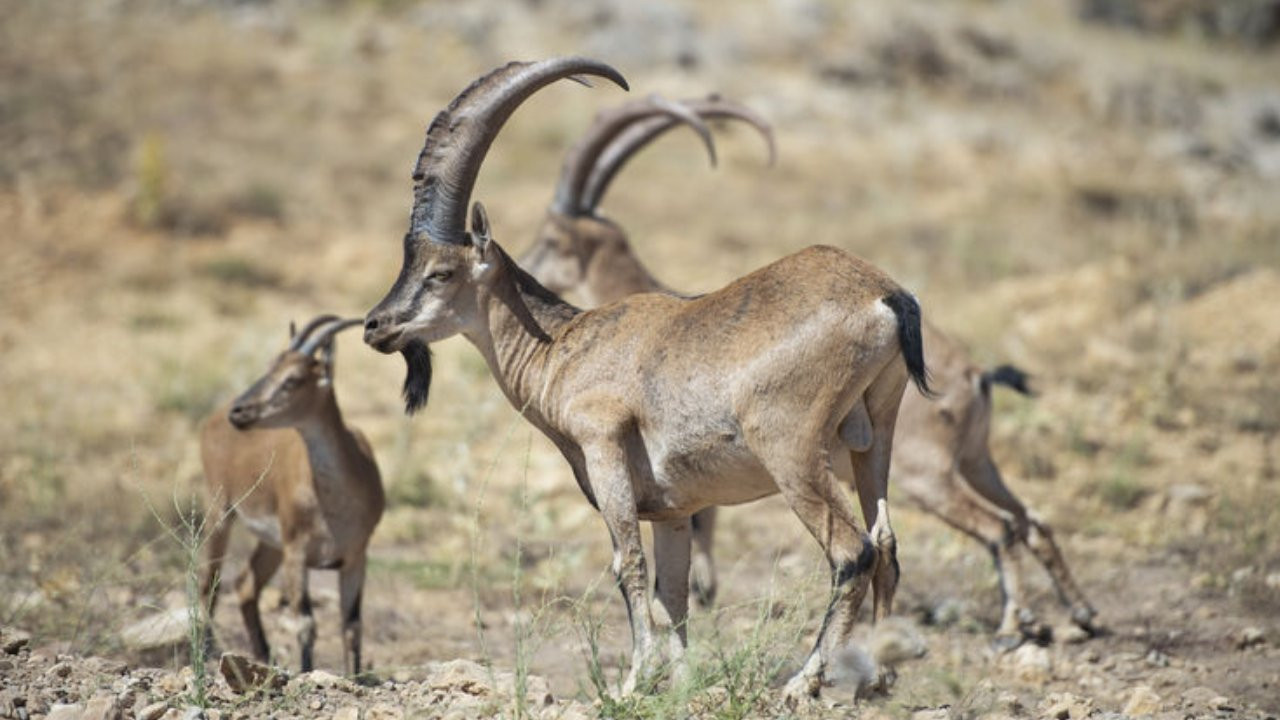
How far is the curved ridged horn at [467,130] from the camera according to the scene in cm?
626

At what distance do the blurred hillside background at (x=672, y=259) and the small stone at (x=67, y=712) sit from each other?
0.79 metres

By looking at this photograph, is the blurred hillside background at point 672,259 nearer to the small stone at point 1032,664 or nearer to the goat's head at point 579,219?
the small stone at point 1032,664

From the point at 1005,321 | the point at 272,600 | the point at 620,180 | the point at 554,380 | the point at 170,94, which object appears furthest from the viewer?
the point at 170,94

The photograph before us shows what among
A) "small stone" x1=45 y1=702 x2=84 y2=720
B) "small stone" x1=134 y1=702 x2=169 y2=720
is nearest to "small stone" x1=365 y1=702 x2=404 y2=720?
"small stone" x1=134 y1=702 x2=169 y2=720

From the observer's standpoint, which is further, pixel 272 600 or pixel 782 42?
pixel 782 42

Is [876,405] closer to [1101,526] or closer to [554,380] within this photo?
[554,380]

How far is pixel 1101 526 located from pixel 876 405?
186 inches

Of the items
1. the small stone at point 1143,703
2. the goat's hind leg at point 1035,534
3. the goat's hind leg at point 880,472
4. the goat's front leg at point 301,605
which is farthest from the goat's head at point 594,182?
the small stone at point 1143,703

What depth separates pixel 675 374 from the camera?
229 inches

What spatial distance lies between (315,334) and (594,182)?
107 inches

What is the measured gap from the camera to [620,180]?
741 inches

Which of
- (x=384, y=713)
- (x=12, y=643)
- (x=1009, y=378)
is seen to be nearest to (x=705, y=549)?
(x=1009, y=378)

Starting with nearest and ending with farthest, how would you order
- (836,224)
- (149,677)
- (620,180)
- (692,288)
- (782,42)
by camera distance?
(149,677) → (692,288) → (836,224) → (620,180) → (782,42)

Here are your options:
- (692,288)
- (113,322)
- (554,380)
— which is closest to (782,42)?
(692,288)
